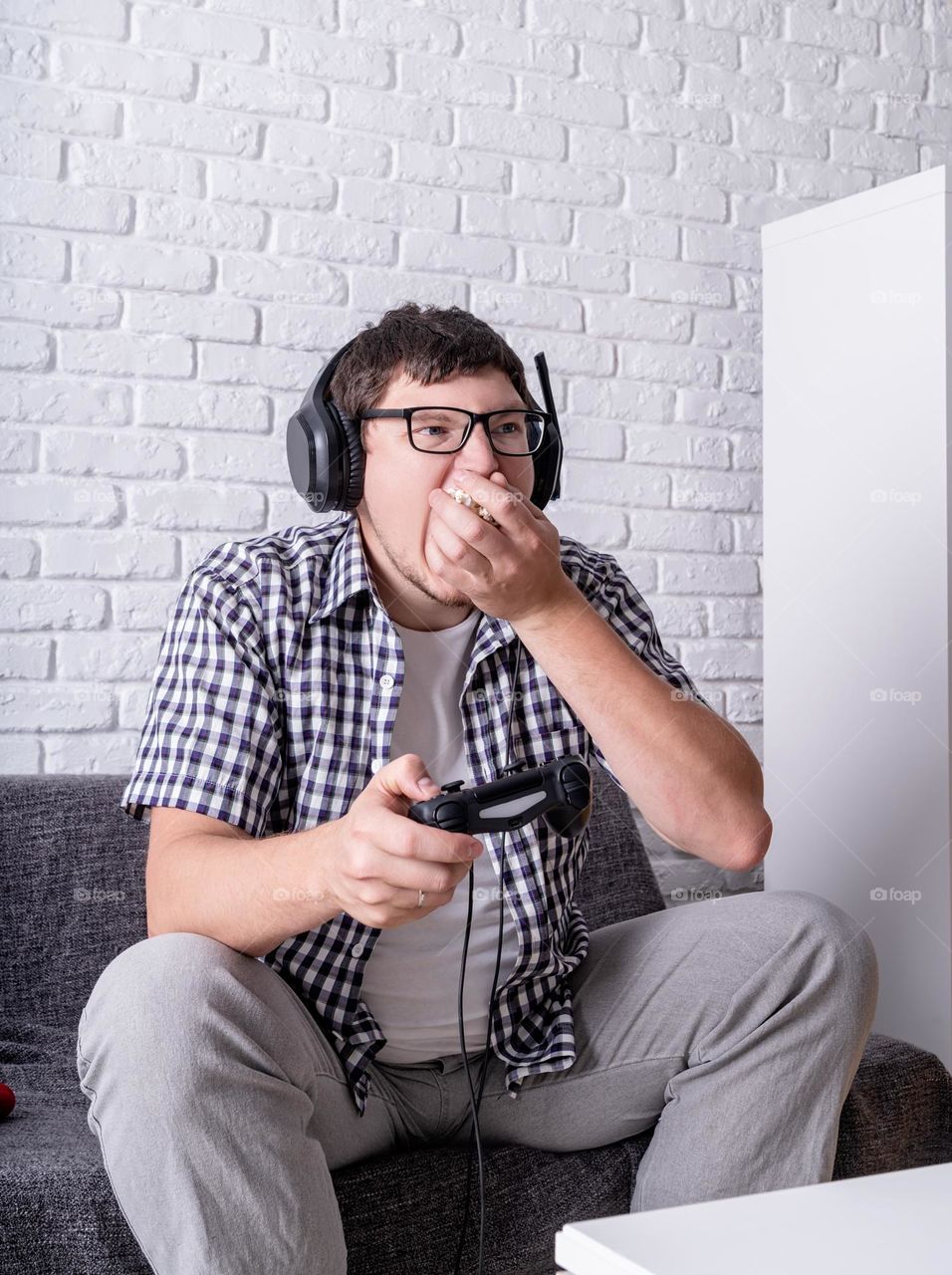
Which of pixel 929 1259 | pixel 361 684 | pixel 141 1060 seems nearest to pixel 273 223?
pixel 361 684

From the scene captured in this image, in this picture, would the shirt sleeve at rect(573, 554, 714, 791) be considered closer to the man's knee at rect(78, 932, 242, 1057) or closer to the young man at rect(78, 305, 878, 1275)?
the young man at rect(78, 305, 878, 1275)

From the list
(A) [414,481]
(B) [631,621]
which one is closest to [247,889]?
(A) [414,481]

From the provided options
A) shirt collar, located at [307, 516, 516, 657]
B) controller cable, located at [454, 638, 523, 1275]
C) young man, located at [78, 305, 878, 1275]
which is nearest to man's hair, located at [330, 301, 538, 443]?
young man, located at [78, 305, 878, 1275]

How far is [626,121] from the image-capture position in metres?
2.29

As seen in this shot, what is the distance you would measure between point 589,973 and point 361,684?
403 millimetres

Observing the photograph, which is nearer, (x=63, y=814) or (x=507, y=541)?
(x=507, y=541)

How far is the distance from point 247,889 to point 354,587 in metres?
0.38

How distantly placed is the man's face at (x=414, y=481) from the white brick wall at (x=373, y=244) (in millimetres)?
694

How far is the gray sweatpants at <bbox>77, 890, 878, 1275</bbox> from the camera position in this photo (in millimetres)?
936

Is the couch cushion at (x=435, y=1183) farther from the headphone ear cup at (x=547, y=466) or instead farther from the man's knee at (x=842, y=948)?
the headphone ear cup at (x=547, y=466)

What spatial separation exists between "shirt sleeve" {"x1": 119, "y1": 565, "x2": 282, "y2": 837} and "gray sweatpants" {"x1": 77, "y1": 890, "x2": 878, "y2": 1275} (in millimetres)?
163

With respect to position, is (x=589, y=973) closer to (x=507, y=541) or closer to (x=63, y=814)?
(x=507, y=541)

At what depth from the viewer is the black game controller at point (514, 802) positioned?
96 cm

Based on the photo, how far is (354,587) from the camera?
132 centimetres
